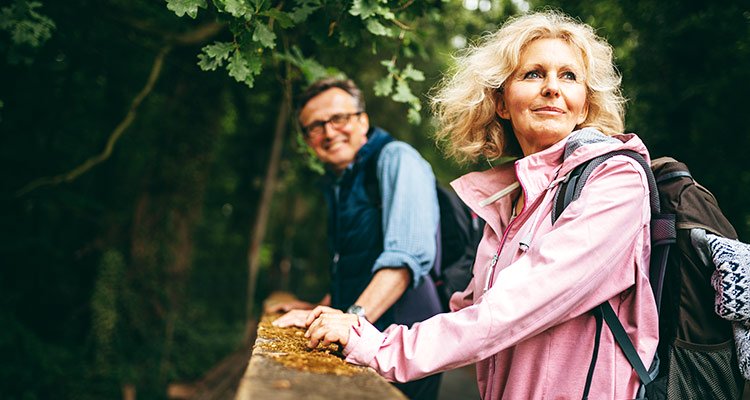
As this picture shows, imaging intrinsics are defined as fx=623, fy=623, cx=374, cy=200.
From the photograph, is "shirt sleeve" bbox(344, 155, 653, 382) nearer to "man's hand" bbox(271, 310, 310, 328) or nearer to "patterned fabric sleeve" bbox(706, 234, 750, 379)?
"patterned fabric sleeve" bbox(706, 234, 750, 379)

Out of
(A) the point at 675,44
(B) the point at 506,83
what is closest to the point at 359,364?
(B) the point at 506,83

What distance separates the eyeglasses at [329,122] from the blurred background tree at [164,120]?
22 centimetres

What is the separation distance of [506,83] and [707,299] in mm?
960

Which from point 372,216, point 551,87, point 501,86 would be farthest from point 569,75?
point 372,216

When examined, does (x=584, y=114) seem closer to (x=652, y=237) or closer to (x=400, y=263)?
(x=652, y=237)

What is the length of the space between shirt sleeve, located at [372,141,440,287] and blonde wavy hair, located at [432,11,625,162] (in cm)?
41

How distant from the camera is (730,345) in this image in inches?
68.0

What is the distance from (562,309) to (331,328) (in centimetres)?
65

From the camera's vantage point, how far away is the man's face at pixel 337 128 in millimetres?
3428

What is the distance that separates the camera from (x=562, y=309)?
1.63 metres

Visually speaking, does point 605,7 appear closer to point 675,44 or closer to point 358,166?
point 675,44

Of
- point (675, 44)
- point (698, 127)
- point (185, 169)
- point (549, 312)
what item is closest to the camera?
point (549, 312)

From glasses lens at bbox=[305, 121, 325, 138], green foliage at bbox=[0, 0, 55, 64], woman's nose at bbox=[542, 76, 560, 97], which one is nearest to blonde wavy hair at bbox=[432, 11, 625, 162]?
woman's nose at bbox=[542, 76, 560, 97]

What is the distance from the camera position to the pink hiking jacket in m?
1.61
